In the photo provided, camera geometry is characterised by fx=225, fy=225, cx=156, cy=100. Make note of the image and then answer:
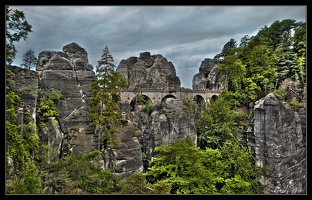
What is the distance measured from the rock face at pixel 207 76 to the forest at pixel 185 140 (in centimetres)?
543

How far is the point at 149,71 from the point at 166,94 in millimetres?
7052

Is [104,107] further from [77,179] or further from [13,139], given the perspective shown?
[13,139]

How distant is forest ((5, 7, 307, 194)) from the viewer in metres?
8.76

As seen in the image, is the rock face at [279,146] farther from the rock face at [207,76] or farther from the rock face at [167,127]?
the rock face at [207,76]

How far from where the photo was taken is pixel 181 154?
14555mm

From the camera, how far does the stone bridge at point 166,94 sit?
26547mm

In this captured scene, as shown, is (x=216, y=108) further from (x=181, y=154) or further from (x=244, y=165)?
(x=181, y=154)

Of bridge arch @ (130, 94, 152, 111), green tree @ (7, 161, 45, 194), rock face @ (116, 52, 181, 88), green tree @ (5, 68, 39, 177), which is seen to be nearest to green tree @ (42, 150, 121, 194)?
green tree @ (5, 68, 39, 177)

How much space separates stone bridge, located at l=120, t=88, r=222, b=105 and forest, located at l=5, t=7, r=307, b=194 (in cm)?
484

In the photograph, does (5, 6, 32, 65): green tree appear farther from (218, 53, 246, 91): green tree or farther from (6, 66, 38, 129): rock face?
→ (218, 53, 246, 91): green tree

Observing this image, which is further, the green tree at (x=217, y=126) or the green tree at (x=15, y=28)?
the green tree at (x=217, y=126)

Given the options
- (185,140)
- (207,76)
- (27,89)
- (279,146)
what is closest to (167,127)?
(185,140)

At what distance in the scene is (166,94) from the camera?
28.8 m

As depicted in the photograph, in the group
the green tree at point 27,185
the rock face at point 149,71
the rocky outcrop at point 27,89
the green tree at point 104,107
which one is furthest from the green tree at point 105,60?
the rock face at point 149,71
